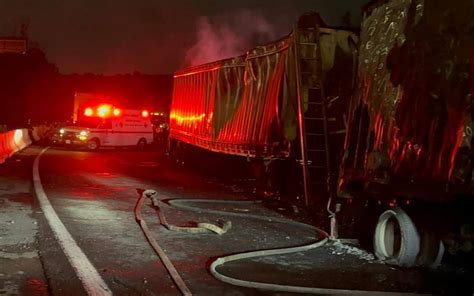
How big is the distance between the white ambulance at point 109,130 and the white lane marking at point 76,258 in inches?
636

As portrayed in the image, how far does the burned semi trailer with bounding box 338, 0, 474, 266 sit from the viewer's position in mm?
5688

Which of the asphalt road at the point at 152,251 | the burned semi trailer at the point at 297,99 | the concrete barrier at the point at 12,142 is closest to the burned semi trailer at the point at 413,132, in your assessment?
the asphalt road at the point at 152,251

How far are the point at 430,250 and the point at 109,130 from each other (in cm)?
2187

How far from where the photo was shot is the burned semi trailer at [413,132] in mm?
5688

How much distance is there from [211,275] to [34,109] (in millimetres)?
71588

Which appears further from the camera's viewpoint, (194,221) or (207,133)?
(207,133)

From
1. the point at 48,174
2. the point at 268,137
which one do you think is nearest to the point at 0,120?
the point at 48,174

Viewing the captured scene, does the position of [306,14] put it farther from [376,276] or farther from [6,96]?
[6,96]

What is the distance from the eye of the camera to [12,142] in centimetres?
2361

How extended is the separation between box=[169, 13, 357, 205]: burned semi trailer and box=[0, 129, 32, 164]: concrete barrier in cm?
948

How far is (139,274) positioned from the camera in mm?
6438

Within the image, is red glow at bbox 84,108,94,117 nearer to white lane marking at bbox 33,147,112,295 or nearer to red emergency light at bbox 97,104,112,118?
red emergency light at bbox 97,104,112,118

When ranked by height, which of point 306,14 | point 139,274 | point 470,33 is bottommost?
point 139,274

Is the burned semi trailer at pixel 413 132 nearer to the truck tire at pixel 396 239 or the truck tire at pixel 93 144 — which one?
the truck tire at pixel 396 239
